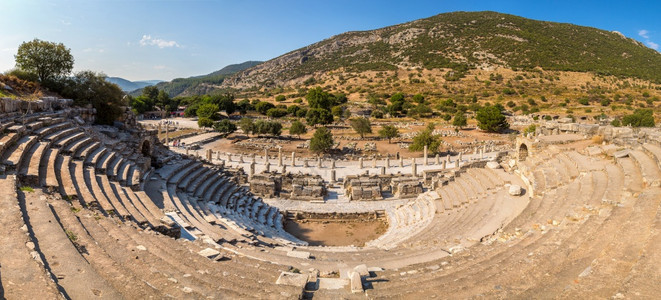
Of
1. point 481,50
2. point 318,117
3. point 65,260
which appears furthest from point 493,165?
point 481,50

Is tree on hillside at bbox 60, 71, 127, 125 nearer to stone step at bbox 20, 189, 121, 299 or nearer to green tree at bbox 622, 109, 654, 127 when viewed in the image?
stone step at bbox 20, 189, 121, 299

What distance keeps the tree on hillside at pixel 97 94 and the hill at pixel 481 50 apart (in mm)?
82624

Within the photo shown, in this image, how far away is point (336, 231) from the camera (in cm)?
1658

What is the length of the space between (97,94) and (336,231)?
1684 centimetres

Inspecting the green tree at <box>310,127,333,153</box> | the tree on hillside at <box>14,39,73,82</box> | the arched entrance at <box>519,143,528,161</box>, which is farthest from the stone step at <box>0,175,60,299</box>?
the green tree at <box>310,127,333,153</box>

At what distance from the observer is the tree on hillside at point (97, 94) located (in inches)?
830

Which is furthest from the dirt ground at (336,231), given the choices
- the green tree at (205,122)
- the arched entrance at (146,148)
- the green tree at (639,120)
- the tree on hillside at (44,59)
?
the green tree at (205,122)

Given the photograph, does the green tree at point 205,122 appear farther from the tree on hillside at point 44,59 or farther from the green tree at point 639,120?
the green tree at point 639,120

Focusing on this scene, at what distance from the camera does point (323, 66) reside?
423ft

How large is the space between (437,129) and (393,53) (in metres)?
69.2

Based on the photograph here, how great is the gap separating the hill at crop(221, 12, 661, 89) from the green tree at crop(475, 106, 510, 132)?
4137 centimetres

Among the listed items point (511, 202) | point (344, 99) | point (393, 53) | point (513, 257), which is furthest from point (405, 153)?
point (393, 53)

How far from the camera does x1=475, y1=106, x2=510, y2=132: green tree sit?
50.5 meters

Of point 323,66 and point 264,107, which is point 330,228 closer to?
point 264,107
